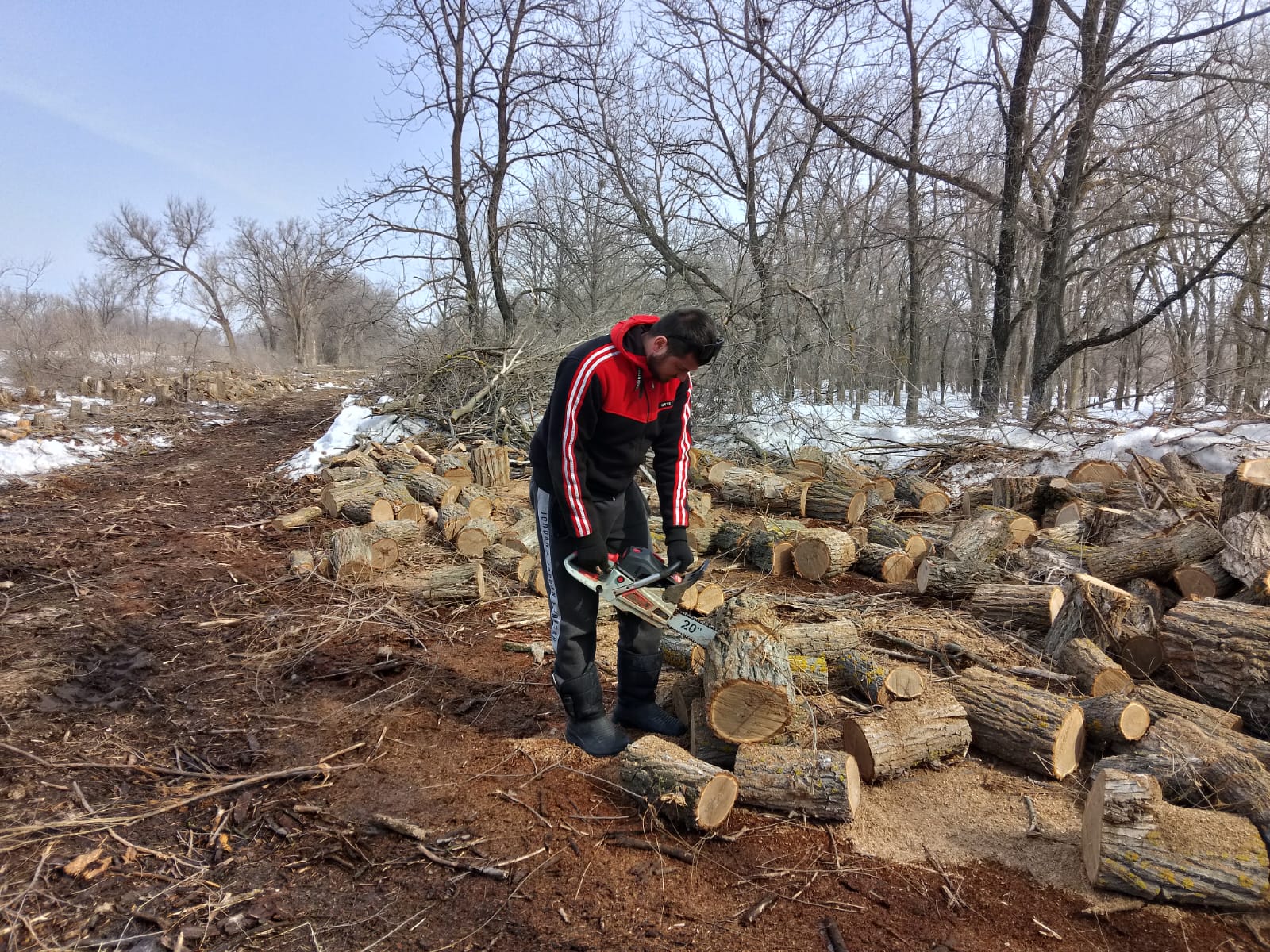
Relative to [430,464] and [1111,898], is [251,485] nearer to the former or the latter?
[430,464]

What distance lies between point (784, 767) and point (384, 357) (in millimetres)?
12197

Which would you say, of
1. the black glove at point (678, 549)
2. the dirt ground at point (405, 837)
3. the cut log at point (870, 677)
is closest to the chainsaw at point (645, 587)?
the black glove at point (678, 549)

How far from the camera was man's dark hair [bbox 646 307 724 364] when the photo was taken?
2.63 meters

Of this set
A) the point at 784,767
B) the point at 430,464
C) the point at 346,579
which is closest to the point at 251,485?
the point at 430,464

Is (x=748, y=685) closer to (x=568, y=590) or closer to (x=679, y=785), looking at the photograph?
(x=679, y=785)

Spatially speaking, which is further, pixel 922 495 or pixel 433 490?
pixel 433 490

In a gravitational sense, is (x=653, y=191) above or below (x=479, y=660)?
above

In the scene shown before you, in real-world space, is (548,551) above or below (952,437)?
below

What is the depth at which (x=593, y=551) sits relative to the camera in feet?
9.36

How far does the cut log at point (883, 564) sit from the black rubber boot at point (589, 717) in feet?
9.90

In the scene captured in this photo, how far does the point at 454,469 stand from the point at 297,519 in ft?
6.42

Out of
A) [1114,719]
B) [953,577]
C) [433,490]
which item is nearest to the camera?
[1114,719]

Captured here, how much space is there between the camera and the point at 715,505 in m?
7.96

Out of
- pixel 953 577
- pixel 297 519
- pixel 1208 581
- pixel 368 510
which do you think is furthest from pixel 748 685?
pixel 297 519
